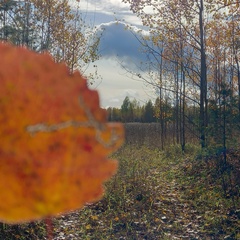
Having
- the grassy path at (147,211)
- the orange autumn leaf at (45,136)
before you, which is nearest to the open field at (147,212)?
the grassy path at (147,211)

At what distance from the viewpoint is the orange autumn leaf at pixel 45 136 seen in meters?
0.33

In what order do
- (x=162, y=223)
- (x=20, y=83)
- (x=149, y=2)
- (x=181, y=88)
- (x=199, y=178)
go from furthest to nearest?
(x=181, y=88), (x=149, y=2), (x=199, y=178), (x=162, y=223), (x=20, y=83)

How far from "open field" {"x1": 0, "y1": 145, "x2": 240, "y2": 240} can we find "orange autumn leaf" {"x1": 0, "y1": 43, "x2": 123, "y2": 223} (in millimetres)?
3452

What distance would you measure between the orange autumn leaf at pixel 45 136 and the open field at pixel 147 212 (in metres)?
3.45

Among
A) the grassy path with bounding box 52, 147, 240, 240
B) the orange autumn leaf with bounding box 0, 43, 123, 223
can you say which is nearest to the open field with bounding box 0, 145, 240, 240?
the grassy path with bounding box 52, 147, 240, 240

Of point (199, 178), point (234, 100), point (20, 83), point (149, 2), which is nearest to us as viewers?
point (20, 83)

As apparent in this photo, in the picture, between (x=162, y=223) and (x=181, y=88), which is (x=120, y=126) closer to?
(x=162, y=223)

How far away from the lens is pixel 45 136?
344 millimetres

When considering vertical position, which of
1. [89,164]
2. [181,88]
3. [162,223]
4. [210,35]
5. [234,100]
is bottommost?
[162,223]

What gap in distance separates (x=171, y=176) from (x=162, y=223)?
10.7 ft

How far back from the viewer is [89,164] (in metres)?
0.36

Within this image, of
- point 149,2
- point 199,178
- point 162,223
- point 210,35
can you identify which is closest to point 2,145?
point 162,223

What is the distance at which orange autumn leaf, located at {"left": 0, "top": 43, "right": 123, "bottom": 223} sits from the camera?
1.08ft

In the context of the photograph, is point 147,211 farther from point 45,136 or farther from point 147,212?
point 45,136
